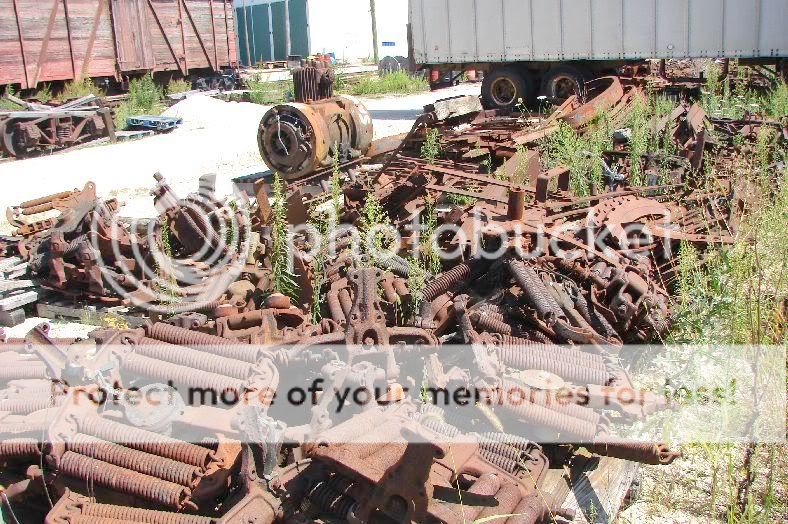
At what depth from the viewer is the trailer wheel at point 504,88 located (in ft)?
48.0

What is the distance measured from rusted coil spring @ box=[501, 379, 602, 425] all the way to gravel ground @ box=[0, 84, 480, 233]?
5607 mm

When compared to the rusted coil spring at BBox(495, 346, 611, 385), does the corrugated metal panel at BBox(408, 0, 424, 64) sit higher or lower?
higher

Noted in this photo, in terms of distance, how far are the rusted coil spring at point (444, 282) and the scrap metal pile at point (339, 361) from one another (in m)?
0.01

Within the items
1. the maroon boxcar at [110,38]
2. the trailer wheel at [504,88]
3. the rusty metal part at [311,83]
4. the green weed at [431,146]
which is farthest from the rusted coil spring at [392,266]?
the maroon boxcar at [110,38]

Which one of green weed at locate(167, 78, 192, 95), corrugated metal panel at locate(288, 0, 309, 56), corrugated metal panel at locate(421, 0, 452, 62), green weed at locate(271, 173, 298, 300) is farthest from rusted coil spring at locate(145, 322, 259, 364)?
corrugated metal panel at locate(288, 0, 309, 56)

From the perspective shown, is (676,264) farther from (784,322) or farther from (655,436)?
(655,436)

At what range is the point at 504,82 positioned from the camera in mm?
14859

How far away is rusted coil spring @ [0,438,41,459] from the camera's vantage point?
9.71 ft

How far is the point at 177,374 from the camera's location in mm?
3236

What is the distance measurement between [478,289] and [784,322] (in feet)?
6.04

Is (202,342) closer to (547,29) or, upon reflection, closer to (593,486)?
(593,486)

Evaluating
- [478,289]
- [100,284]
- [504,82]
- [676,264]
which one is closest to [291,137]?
[100,284]

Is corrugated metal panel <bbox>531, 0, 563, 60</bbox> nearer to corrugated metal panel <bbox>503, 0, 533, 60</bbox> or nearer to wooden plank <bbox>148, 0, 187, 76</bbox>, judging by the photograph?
corrugated metal panel <bbox>503, 0, 533, 60</bbox>

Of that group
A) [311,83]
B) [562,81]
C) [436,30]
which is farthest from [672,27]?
[311,83]
